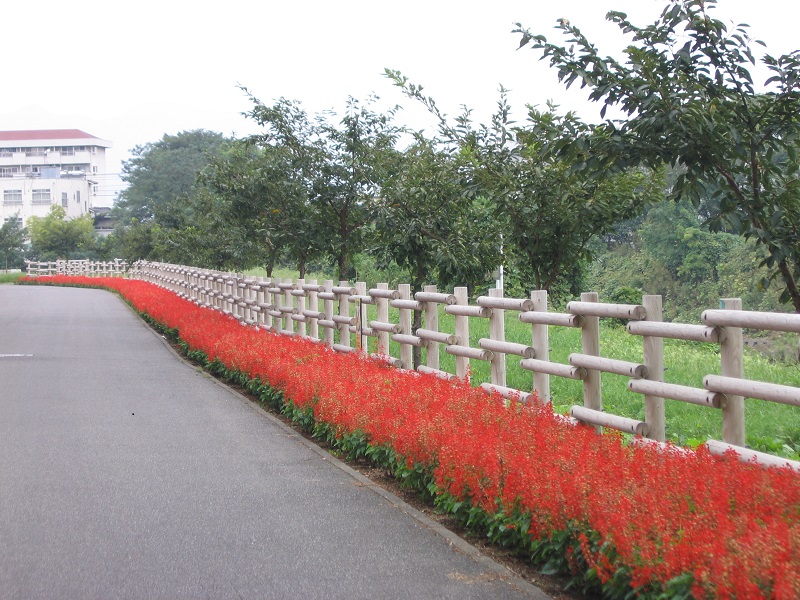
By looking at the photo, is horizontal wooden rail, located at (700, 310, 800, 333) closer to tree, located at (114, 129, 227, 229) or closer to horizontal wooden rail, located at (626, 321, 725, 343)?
horizontal wooden rail, located at (626, 321, 725, 343)

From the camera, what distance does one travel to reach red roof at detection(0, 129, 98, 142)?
481ft

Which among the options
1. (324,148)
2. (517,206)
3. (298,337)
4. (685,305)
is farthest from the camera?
(685,305)

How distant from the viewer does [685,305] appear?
3409cm

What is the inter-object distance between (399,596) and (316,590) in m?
0.45

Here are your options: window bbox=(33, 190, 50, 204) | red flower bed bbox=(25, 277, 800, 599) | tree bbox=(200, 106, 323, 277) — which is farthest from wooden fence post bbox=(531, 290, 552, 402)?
window bbox=(33, 190, 50, 204)

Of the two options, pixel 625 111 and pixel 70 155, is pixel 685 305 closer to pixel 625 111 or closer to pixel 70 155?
pixel 625 111

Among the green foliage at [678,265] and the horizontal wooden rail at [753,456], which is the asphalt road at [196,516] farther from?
the green foliage at [678,265]

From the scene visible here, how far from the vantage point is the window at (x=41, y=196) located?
127 m

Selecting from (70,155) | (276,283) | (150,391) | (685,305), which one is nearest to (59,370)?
(150,391)

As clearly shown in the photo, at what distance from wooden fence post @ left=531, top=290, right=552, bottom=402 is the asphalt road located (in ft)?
6.04

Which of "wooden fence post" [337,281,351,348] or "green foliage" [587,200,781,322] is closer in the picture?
"wooden fence post" [337,281,351,348]

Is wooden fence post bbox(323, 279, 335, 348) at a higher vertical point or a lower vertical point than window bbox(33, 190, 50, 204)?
lower

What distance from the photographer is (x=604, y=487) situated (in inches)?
207

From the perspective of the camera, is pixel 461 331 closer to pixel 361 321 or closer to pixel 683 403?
pixel 361 321
